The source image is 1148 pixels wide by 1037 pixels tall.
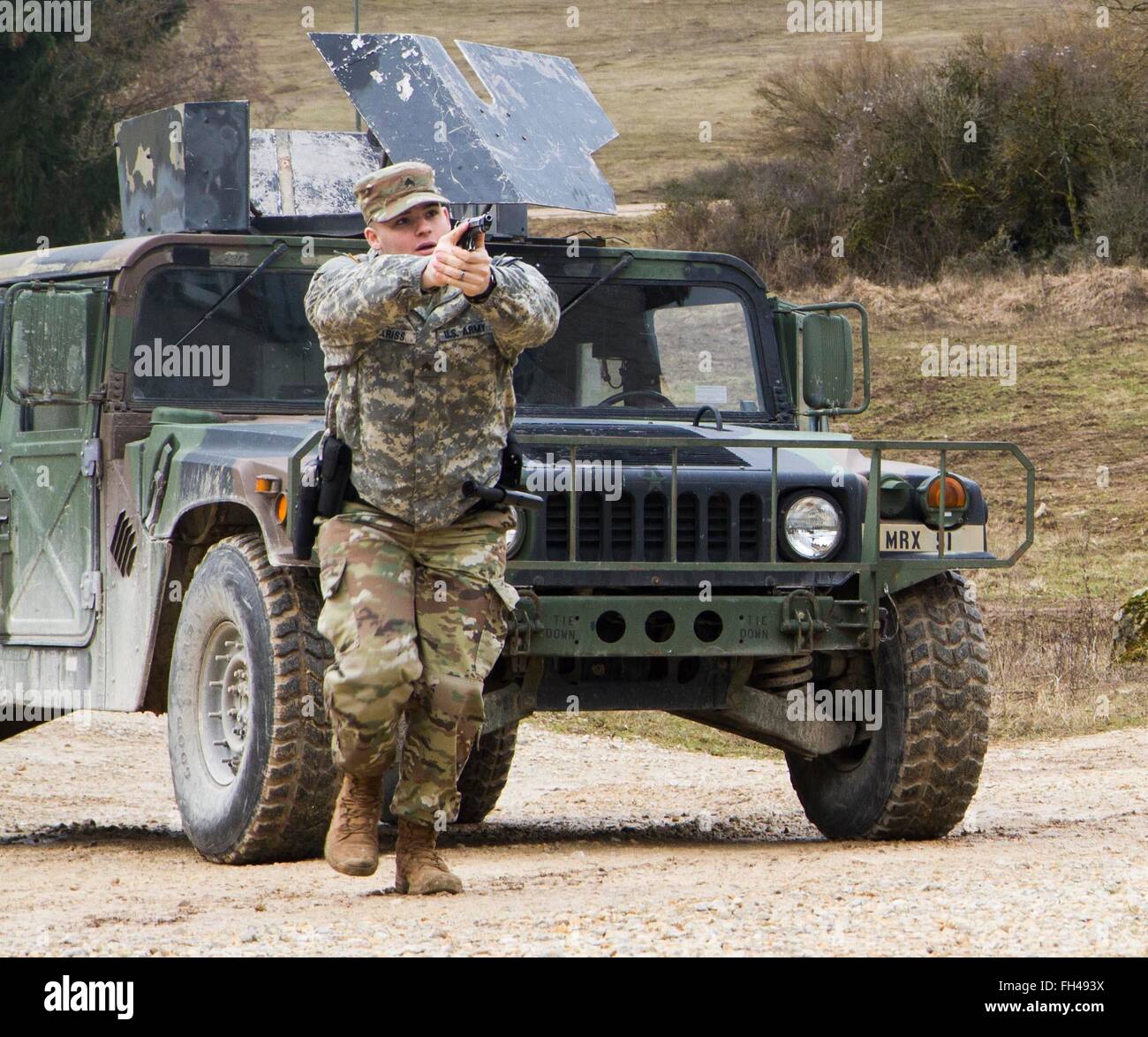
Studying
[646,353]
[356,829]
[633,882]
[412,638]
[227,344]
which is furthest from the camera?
[646,353]

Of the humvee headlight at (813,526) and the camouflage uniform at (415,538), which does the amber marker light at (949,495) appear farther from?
the camouflage uniform at (415,538)

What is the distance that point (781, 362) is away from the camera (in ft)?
24.1

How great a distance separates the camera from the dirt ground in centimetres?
420

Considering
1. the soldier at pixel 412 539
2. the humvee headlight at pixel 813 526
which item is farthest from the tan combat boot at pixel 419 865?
the humvee headlight at pixel 813 526

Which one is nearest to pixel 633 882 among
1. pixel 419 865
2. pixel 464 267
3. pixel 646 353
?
pixel 419 865

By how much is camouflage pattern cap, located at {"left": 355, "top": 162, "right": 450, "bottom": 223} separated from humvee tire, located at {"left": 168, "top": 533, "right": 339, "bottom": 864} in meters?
1.23

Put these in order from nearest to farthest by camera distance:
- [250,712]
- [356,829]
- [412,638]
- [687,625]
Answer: [412,638] < [356,829] < [250,712] < [687,625]

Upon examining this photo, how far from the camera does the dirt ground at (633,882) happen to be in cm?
420

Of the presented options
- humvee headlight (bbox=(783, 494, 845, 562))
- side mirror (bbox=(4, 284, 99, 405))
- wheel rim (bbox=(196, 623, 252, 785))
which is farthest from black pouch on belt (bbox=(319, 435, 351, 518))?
side mirror (bbox=(4, 284, 99, 405))

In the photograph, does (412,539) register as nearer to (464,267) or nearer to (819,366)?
(464,267)

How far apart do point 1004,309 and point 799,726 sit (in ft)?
65.7

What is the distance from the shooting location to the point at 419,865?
5016 millimetres

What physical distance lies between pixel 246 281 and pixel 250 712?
156 cm

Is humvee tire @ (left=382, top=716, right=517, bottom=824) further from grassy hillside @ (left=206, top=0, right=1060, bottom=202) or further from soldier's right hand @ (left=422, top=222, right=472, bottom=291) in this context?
grassy hillside @ (left=206, top=0, right=1060, bottom=202)
